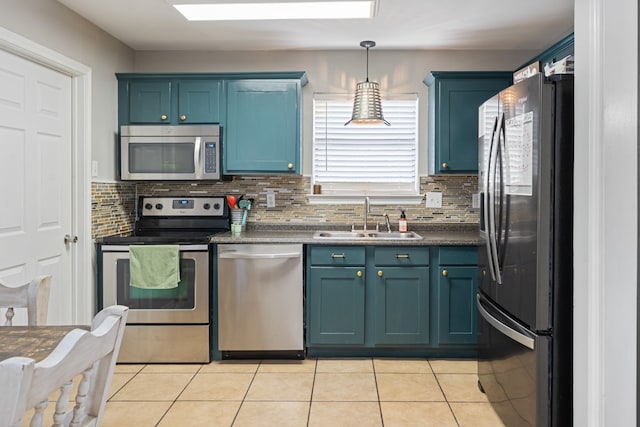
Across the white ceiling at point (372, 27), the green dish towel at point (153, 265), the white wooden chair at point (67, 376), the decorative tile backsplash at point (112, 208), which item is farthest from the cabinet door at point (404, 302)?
the white wooden chair at point (67, 376)

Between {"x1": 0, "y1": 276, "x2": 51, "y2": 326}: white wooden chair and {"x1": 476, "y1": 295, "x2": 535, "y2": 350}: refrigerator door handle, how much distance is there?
6.24 feet

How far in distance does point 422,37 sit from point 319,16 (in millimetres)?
895

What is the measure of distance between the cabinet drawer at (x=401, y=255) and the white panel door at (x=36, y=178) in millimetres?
2074

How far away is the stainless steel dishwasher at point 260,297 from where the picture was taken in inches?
134

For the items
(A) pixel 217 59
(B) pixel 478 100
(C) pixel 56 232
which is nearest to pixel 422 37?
(B) pixel 478 100

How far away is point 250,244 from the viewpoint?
342 cm

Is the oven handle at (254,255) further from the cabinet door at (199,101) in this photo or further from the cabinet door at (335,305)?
the cabinet door at (199,101)

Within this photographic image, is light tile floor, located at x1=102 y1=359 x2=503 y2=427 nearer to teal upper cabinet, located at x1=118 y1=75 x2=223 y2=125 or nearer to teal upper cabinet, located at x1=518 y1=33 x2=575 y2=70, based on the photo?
teal upper cabinet, located at x1=118 y1=75 x2=223 y2=125

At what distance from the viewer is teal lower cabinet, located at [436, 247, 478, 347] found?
3.47 m

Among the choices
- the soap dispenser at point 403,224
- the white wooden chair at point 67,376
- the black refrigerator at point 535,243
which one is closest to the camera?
the white wooden chair at point 67,376

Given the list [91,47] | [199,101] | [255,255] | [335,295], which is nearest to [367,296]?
[335,295]

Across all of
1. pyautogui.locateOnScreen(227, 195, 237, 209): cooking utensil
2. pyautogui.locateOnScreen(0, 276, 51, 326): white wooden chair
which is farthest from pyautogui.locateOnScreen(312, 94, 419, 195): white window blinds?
pyautogui.locateOnScreen(0, 276, 51, 326): white wooden chair

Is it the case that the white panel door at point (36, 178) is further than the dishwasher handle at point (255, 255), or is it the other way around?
the dishwasher handle at point (255, 255)

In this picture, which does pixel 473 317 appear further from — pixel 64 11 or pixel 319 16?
pixel 64 11
